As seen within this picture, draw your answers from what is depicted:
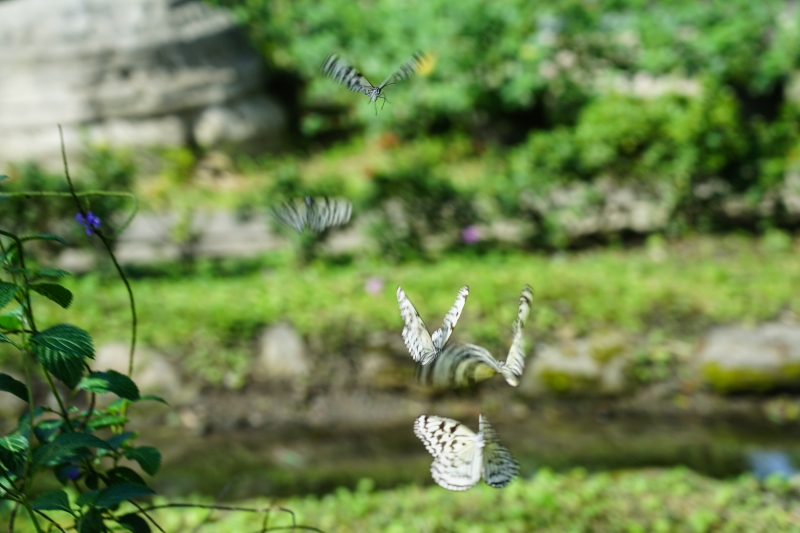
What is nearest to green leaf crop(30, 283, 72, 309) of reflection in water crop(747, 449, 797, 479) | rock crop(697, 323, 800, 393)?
reflection in water crop(747, 449, 797, 479)

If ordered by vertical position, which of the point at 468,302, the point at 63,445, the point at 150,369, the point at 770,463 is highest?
the point at 468,302

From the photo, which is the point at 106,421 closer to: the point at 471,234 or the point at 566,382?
the point at 566,382

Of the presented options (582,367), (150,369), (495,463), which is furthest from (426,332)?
(150,369)

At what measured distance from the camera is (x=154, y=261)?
600 centimetres

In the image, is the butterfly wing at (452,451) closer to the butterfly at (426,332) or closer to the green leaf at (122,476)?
the butterfly at (426,332)

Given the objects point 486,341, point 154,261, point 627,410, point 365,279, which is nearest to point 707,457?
point 627,410

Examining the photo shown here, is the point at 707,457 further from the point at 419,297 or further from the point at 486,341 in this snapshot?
the point at 419,297

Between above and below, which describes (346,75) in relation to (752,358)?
below

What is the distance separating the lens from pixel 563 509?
2994 millimetres

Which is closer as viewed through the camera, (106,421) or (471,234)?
(106,421)

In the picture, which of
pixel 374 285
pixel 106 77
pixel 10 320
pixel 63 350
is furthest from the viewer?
pixel 106 77

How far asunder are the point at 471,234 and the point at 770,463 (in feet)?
8.04

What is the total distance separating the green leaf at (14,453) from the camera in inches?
59.9

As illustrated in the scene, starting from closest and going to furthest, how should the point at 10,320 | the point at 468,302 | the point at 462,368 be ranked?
the point at 462,368 → the point at 10,320 → the point at 468,302
